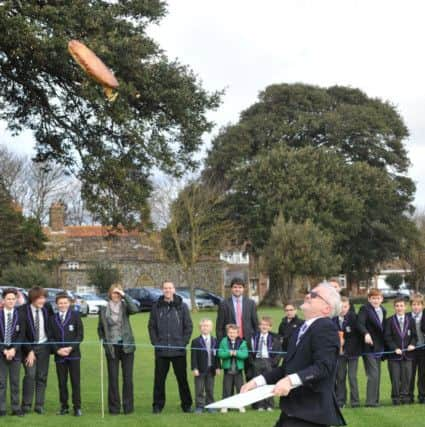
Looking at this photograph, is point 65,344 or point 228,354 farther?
point 228,354

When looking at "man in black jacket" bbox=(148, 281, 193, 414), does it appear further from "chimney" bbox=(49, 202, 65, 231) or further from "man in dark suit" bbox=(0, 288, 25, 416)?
"chimney" bbox=(49, 202, 65, 231)

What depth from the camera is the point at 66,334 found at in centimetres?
1237

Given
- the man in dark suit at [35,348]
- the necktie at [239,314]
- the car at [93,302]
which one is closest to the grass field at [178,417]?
the man in dark suit at [35,348]

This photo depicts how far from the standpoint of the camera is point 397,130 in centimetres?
5847

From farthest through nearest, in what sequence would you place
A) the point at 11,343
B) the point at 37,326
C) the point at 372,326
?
the point at 372,326 → the point at 37,326 → the point at 11,343

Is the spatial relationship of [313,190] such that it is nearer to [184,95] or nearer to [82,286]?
[82,286]

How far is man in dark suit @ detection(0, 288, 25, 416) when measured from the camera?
39.3ft

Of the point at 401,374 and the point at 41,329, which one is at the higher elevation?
the point at 41,329

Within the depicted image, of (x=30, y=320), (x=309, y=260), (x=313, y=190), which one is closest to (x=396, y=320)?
(x=30, y=320)

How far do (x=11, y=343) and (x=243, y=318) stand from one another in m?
3.77

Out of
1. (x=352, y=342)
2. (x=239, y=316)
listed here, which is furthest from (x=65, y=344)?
(x=352, y=342)

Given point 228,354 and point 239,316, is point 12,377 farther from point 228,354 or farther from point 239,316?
point 239,316

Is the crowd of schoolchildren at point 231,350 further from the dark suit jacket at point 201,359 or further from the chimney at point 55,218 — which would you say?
the chimney at point 55,218

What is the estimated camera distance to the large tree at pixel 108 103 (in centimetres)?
1559
